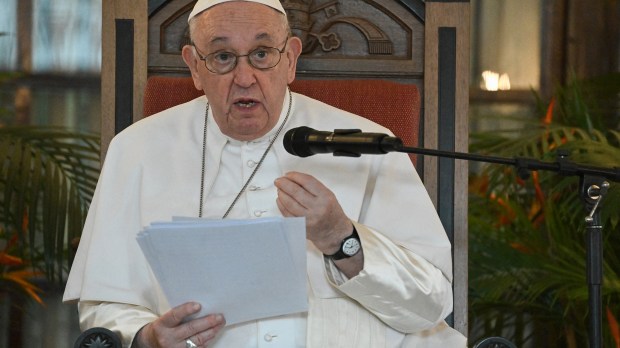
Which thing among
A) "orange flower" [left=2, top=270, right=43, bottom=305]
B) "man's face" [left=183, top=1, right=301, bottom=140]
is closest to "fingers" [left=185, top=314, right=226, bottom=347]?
"man's face" [left=183, top=1, right=301, bottom=140]

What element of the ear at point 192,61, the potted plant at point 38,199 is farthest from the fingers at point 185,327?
the potted plant at point 38,199

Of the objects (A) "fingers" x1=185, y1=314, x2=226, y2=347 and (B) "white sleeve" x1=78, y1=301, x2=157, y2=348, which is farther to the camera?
(B) "white sleeve" x1=78, y1=301, x2=157, y2=348

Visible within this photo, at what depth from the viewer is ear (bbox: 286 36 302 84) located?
3.29 metres

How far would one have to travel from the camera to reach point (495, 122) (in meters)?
5.74

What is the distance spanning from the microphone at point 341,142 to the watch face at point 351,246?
39 cm

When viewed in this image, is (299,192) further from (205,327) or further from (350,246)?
(205,327)

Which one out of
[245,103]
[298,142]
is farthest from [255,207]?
[298,142]

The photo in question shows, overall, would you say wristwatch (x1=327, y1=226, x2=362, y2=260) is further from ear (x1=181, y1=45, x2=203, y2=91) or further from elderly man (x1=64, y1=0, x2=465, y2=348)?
ear (x1=181, y1=45, x2=203, y2=91)

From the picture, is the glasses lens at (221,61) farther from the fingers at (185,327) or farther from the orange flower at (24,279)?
the orange flower at (24,279)

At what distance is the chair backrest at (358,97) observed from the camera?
3459 millimetres

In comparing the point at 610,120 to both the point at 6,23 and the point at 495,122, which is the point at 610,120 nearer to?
the point at 495,122

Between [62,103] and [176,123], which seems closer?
[176,123]

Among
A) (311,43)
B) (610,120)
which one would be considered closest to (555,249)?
(610,120)

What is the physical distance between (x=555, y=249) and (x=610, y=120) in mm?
964
